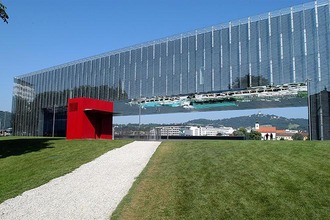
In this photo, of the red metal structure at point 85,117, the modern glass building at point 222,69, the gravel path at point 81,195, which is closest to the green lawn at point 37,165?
the gravel path at point 81,195

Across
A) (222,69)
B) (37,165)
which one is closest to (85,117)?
(37,165)

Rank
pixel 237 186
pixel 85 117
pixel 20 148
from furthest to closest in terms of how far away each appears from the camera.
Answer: pixel 85 117 → pixel 20 148 → pixel 237 186

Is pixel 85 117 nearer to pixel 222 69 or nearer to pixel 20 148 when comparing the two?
pixel 20 148

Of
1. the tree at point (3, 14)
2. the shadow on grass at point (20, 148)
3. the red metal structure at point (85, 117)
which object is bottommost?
the shadow on grass at point (20, 148)

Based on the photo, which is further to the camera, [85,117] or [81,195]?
[85,117]

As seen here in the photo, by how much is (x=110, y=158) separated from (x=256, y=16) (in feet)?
117

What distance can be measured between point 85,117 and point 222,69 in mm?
23800

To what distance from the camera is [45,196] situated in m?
11.6

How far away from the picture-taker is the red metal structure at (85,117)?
3269 centimetres

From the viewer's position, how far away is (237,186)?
35.8 ft

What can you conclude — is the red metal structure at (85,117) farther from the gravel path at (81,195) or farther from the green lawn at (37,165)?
the gravel path at (81,195)

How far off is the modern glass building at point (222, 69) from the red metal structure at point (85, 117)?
19.2 m

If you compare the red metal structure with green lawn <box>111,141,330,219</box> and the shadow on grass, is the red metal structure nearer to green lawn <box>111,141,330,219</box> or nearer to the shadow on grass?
the shadow on grass

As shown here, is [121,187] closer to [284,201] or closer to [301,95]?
Result: [284,201]
